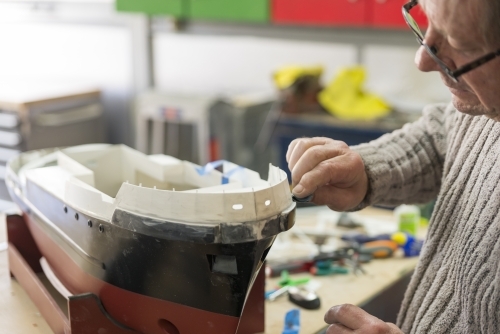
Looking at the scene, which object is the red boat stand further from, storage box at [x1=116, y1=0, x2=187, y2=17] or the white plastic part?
storage box at [x1=116, y1=0, x2=187, y2=17]

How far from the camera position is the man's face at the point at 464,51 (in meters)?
0.69

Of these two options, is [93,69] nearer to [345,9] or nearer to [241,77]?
[241,77]

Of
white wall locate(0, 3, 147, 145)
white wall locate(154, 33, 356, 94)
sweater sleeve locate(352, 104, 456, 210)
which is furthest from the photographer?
white wall locate(0, 3, 147, 145)

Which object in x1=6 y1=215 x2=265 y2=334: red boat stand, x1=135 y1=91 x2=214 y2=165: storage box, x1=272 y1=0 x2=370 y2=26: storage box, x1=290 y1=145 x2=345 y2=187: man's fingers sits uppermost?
x1=272 y1=0 x2=370 y2=26: storage box

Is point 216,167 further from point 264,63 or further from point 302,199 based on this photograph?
point 264,63

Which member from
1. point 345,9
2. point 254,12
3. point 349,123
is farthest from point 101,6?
point 349,123

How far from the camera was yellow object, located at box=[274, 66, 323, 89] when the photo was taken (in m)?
2.66

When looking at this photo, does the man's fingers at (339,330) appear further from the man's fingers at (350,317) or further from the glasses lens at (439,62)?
the glasses lens at (439,62)

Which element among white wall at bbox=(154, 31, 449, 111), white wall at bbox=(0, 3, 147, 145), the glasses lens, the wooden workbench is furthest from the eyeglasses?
white wall at bbox=(0, 3, 147, 145)

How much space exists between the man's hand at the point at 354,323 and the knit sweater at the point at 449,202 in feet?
0.36

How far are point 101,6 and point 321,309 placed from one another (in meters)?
3.02

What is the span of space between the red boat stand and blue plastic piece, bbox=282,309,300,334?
4cm

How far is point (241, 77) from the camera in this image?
11.1ft

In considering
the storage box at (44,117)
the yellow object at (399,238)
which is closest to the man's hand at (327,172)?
the yellow object at (399,238)
